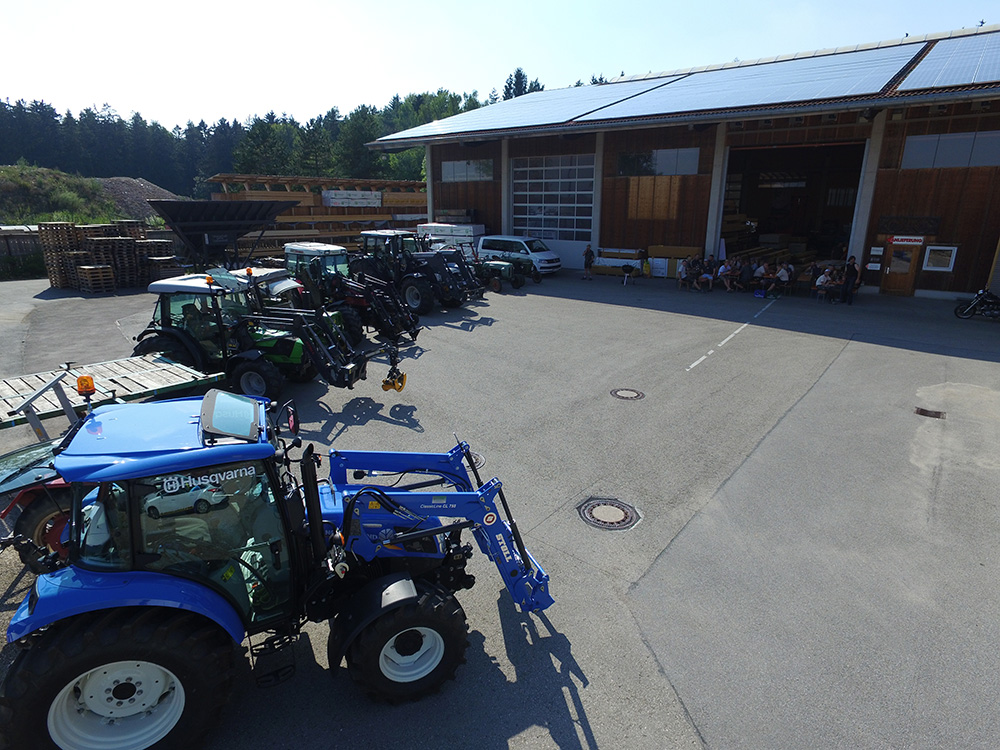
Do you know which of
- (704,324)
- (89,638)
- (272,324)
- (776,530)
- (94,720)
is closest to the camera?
(89,638)

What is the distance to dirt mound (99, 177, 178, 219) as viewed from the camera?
54.8 meters

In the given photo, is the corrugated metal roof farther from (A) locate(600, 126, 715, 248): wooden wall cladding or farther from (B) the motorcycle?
(B) the motorcycle

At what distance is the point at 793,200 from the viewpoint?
1261 inches

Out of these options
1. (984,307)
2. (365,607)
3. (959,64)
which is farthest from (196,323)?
(959,64)

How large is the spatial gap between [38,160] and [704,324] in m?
94.3

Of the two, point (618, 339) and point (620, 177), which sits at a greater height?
point (620, 177)

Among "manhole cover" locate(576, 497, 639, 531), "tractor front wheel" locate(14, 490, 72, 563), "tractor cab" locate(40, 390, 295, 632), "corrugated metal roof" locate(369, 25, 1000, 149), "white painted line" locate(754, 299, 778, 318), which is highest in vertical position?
"corrugated metal roof" locate(369, 25, 1000, 149)

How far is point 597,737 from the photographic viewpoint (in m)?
3.94

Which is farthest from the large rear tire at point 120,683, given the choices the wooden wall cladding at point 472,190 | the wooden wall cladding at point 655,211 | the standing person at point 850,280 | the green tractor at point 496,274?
the wooden wall cladding at point 472,190

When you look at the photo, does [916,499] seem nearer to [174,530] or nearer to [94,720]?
[174,530]

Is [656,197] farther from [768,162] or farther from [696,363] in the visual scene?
[696,363]

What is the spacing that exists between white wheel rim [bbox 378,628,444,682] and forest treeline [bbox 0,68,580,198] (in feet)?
181

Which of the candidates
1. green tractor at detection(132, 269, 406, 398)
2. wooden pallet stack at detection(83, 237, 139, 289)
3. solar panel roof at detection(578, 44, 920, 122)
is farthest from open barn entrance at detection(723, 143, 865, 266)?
wooden pallet stack at detection(83, 237, 139, 289)

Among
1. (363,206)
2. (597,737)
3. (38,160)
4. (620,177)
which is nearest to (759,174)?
(620,177)
